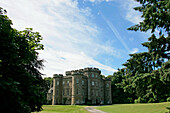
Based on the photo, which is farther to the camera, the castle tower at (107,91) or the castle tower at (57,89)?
the castle tower at (107,91)

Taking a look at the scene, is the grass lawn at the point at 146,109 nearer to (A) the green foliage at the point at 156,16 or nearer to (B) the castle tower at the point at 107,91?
(A) the green foliage at the point at 156,16

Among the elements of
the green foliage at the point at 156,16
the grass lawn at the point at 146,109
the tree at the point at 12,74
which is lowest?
the grass lawn at the point at 146,109

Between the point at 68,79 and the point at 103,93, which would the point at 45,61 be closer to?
the point at 68,79

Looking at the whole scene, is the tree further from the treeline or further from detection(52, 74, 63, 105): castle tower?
detection(52, 74, 63, 105): castle tower

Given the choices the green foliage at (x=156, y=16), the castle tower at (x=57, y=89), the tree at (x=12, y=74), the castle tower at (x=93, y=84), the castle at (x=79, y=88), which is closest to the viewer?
the tree at (x=12, y=74)

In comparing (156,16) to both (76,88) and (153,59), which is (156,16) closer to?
(153,59)

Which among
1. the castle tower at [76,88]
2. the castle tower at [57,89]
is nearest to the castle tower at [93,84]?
the castle tower at [76,88]

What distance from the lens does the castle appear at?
154 feet

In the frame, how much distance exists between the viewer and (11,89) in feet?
19.1

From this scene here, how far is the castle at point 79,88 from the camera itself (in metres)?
47.0

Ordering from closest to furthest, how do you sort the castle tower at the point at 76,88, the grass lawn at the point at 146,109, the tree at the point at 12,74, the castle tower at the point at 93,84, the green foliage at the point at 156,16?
1. the tree at the point at 12,74
2. the green foliage at the point at 156,16
3. the grass lawn at the point at 146,109
4. the castle tower at the point at 76,88
5. the castle tower at the point at 93,84

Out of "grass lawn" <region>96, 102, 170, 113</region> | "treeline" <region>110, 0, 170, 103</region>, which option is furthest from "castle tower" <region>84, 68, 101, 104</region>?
"treeline" <region>110, 0, 170, 103</region>

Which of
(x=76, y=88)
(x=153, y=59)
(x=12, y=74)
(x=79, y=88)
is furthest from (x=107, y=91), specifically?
(x=12, y=74)

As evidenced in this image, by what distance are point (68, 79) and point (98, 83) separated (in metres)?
11.2
